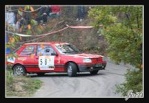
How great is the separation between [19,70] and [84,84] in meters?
0.96

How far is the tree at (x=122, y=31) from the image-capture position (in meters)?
18.2

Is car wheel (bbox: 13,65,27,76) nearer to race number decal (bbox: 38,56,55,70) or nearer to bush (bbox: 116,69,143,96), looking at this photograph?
race number decal (bbox: 38,56,55,70)

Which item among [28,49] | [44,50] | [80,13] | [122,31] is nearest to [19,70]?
[28,49]

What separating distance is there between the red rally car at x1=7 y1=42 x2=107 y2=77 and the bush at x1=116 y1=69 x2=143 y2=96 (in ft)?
1.29

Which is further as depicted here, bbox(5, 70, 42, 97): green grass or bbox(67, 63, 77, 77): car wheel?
bbox(67, 63, 77, 77): car wheel

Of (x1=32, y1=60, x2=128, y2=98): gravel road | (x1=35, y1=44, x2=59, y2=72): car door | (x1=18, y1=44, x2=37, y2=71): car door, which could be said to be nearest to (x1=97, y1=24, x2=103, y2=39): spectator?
(x1=32, y1=60, x2=128, y2=98): gravel road

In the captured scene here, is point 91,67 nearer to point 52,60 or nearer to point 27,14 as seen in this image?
point 52,60

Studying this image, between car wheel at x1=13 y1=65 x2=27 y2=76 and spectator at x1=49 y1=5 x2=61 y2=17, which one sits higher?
spectator at x1=49 y1=5 x2=61 y2=17

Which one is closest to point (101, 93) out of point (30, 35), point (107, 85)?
point (107, 85)

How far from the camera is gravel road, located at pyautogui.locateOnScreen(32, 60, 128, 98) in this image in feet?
59.8

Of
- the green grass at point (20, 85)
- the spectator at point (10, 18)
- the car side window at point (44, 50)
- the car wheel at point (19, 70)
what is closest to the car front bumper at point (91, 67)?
the car side window at point (44, 50)

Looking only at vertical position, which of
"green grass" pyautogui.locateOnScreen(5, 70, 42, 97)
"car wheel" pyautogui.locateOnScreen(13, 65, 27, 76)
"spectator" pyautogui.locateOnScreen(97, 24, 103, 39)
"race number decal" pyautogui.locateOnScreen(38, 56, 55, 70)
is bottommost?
"green grass" pyautogui.locateOnScreen(5, 70, 42, 97)

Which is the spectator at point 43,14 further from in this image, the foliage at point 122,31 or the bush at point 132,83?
the bush at point 132,83

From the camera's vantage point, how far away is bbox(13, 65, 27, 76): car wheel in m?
18.4
